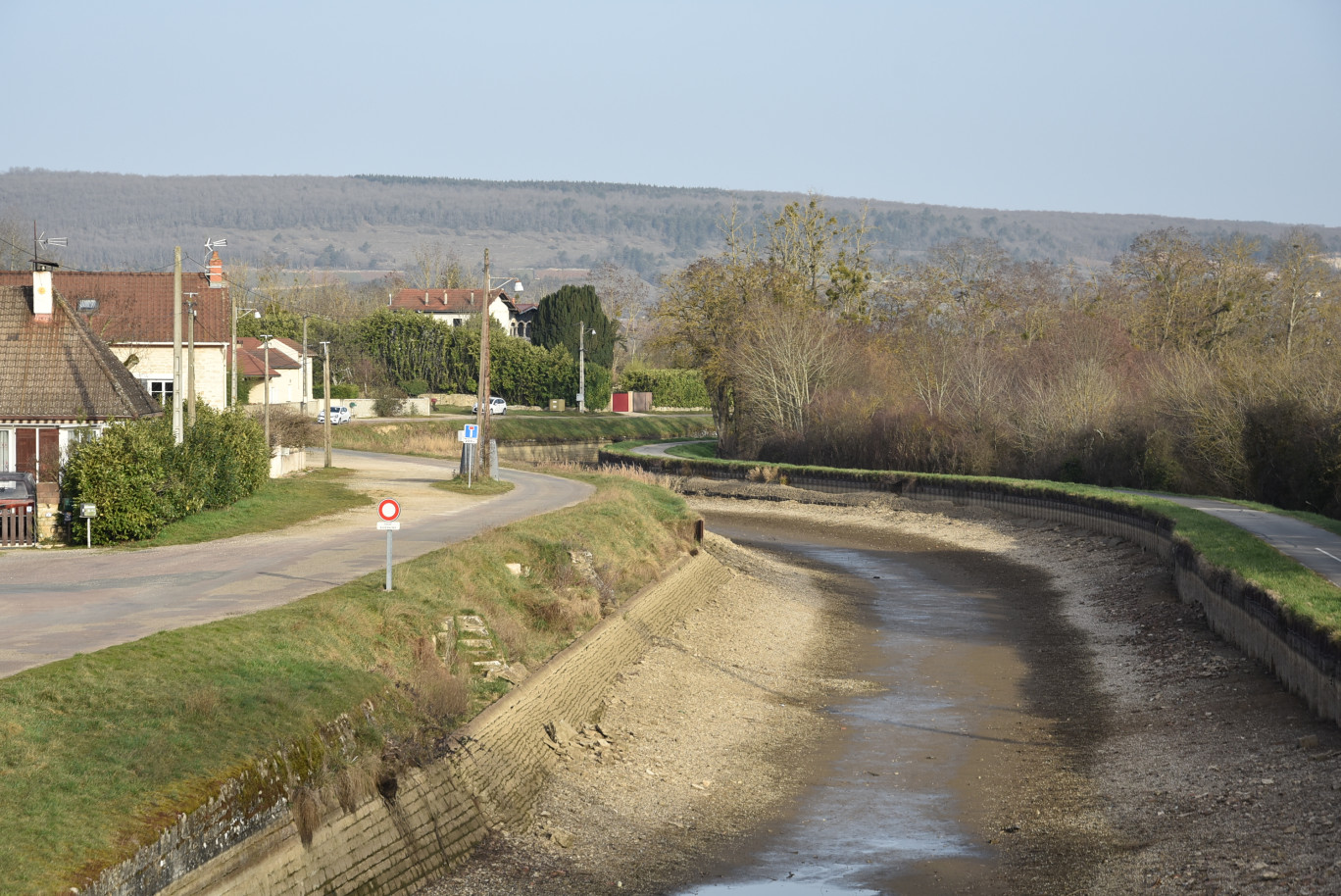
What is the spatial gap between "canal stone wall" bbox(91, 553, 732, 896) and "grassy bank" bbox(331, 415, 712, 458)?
47.1m

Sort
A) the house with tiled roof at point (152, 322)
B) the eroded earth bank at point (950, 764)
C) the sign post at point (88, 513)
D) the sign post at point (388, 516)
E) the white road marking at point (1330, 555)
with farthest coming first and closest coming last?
the house with tiled roof at point (152, 322) < the sign post at point (88, 513) < the white road marking at point (1330, 555) < the sign post at point (388, 516) < the eroded earth bank at point (950, 764)

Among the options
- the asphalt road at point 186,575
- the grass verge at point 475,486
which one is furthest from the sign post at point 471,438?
the asphalt road at point 186,575

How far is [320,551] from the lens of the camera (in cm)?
2500

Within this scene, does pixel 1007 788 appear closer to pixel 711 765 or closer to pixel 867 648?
pixel 711 765

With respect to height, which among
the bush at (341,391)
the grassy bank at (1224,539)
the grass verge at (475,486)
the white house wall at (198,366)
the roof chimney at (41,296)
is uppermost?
the roof chimney at (41,296)

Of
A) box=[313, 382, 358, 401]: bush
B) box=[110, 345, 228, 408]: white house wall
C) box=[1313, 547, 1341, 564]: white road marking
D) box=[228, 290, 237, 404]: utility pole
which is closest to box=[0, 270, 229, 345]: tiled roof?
box=[228, 290, 237, 404]: utility pole

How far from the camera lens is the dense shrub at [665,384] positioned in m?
118

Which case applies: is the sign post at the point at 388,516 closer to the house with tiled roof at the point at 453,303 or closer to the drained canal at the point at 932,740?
the drained canal at the point at 932,740

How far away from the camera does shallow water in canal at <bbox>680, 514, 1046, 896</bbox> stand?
1327 centimetres

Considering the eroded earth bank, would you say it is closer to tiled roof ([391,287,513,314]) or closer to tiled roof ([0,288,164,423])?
tiled roof ([0,288,164,423])

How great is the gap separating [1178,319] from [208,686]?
7026 cm

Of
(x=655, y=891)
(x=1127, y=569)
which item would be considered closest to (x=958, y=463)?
(x=1127, y=569)

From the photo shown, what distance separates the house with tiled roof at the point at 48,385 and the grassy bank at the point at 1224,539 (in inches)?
908

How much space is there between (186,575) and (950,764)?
12.6 metres
